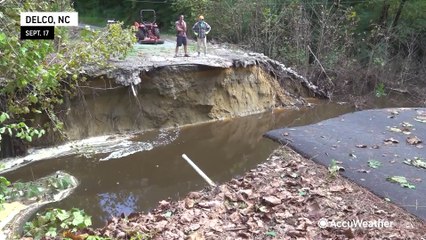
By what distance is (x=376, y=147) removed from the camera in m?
7.34

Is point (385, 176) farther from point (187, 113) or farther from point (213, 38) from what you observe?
point (213, 38)

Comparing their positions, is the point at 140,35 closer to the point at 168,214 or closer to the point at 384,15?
the point at 384,15

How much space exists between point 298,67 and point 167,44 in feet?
15.9

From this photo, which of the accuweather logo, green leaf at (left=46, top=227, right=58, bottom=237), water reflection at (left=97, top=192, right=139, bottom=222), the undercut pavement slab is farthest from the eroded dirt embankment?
the accuweather logo

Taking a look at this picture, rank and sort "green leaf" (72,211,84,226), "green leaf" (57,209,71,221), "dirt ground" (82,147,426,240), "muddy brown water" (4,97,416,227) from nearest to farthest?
"green leaf" (72,211,84,226) → "green leaf" (57,209,71,221) → "dirt ground" (82,147,426,240) → "muddy brown water" (4,97,416,227)

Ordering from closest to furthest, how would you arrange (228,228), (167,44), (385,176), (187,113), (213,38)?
(228,228) → (385,176) → (187,113) → (167,44) → (213,38)

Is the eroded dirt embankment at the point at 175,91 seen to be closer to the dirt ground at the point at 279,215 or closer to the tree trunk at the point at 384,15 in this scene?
the tree trunk at the point at 384,15

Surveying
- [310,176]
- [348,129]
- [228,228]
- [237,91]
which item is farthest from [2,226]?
[237,91]

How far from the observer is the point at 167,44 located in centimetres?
1518

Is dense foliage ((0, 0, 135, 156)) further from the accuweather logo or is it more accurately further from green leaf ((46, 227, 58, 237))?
the accuweather logo

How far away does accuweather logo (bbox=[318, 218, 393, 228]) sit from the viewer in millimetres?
5000

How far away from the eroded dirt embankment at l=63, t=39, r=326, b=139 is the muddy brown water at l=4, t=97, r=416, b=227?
2.28ft

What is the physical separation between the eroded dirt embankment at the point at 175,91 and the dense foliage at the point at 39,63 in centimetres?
66

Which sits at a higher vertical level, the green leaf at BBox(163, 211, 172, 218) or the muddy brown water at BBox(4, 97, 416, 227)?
the green leaf at BBox(163, 211, 172, 218)
